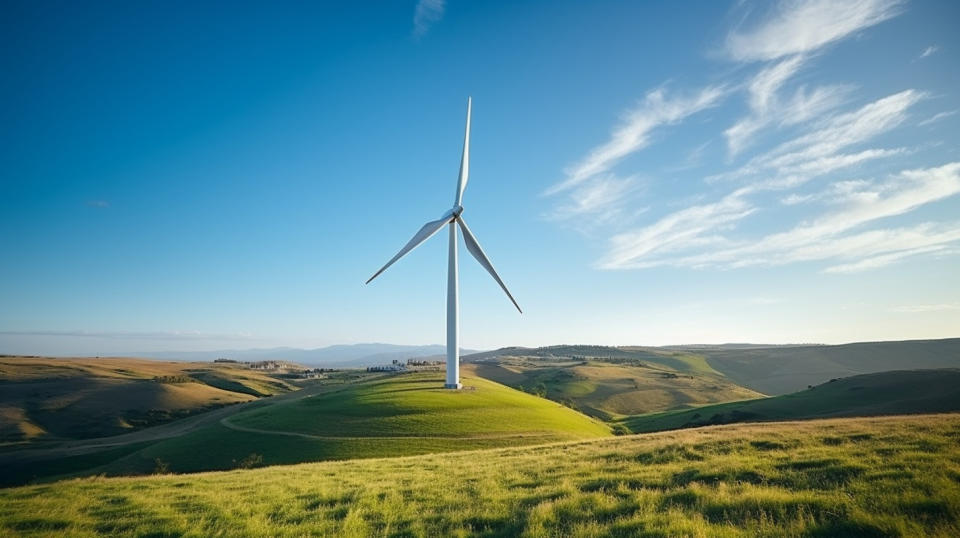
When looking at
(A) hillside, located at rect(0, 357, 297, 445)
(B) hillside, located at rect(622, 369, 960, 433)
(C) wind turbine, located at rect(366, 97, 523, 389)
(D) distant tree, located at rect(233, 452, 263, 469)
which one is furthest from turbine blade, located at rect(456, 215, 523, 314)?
(A) hillside, located at rect(0, 357, 297, 445)

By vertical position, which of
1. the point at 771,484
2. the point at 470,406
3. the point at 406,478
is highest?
the point at 771,484

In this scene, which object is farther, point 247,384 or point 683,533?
point 247,384

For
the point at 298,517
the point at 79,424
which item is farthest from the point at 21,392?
the point at 298,517

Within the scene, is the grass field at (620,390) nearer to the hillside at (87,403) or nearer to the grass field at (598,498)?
the hillside at (87,403)

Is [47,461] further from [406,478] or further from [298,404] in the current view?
[406,478]

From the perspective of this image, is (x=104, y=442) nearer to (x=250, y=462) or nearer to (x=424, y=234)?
(x=250, y=462)

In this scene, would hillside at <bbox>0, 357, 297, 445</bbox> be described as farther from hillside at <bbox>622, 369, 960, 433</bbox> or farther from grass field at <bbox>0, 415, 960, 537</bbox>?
hillside at <bbox>622, 369, 960, 433</bbox>

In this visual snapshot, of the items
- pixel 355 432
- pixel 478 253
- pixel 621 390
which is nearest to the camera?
pixel 355 432

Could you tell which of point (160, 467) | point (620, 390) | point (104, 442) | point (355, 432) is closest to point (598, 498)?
point (355, 432)

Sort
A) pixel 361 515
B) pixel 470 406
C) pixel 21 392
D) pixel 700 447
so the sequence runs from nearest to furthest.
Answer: pixel 361 515 < pixel 700 447 < pixel 470 406 < pixel 21 392
